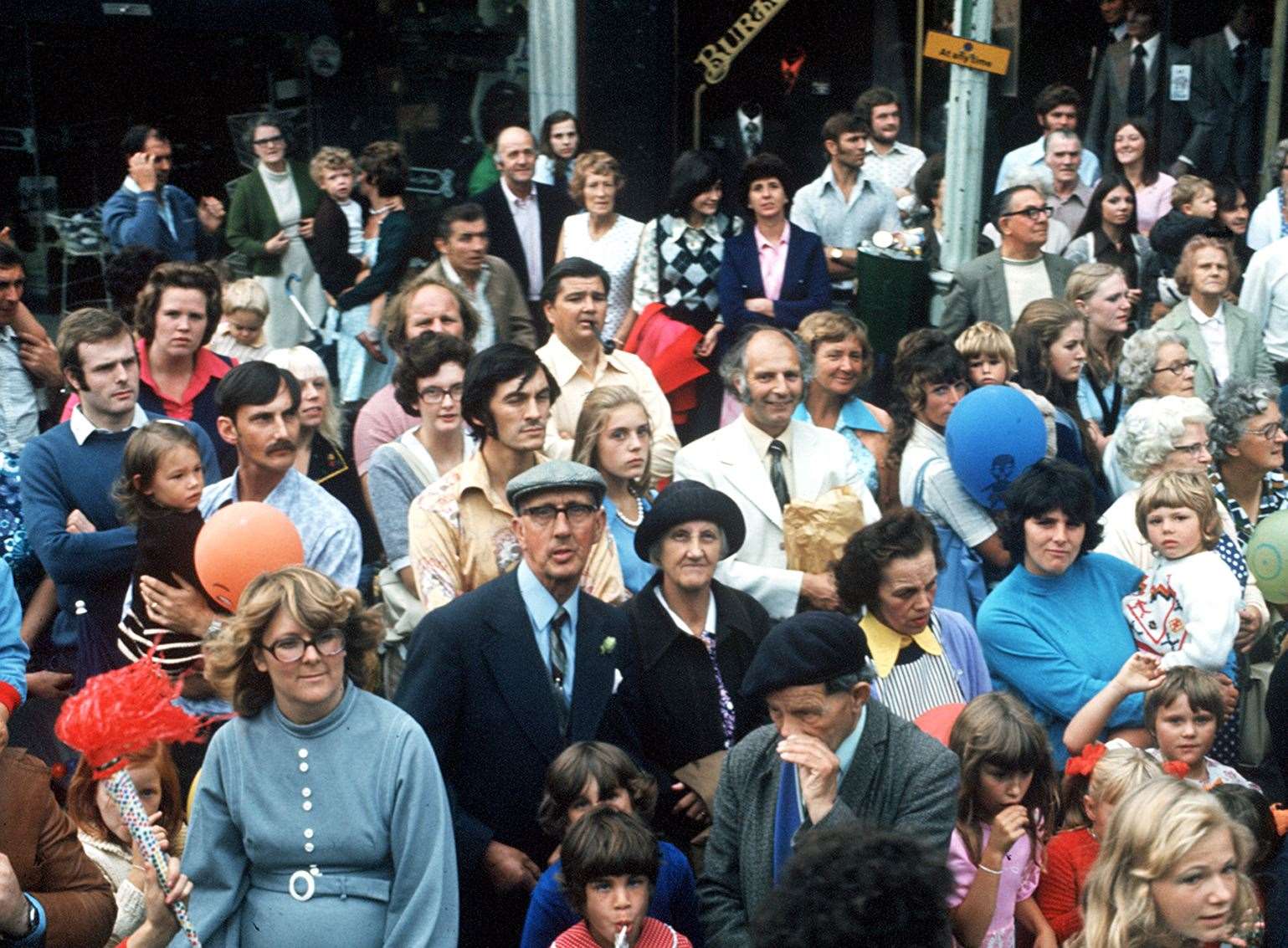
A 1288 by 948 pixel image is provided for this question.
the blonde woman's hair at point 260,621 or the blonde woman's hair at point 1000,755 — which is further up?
the blonde woman's hair at point 260,621

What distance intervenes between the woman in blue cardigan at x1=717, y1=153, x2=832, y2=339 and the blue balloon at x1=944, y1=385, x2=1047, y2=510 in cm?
224

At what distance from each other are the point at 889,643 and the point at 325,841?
1.95m

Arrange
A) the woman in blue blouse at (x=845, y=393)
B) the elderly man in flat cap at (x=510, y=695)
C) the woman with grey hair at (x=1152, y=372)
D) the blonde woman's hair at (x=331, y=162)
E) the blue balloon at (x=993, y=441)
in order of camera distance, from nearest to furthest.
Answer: the elderly man in flat cap at (x=510, y=695), the blue balloon at (x=993, y=441), the woman in blue blouse at (x=845, y=393), the woman with grey hair at (x=1152, y=372), the blonde woman's hair at (x=331, y=162)

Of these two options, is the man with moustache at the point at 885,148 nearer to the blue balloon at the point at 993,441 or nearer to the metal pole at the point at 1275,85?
the metal pole at the point at 1275,85

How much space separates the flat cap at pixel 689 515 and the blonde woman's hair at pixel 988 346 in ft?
7.26

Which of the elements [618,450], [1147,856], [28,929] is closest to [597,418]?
[618,450]

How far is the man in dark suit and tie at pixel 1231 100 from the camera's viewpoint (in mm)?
14047

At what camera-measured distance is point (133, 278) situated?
894 cm

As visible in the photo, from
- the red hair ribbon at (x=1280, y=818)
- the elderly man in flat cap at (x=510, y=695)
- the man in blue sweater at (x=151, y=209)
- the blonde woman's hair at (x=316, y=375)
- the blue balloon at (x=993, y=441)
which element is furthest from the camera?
the man in blue sweater at (x=151, y=209)

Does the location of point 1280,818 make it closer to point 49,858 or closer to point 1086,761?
point 1086,761

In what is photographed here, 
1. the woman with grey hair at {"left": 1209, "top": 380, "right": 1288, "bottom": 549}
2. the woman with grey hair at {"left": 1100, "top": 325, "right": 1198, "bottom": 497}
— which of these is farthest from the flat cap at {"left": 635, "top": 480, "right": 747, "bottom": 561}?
the woman with grey hair at {"left": 1100, "top": 325, "right": 1198, "bottom": 497}

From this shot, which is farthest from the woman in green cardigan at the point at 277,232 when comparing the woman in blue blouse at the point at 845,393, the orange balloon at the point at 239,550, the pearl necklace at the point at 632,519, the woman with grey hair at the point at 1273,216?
the woman with grey hair at the point at 1273,216

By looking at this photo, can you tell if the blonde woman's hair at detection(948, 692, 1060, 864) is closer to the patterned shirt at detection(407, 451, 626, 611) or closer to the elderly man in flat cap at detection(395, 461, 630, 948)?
the elderly man in flat cap at detection(395, 461, 630, 948)

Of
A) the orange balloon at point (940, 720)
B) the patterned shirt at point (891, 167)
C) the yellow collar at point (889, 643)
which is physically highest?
the patterned shirt at point (891, 167)
